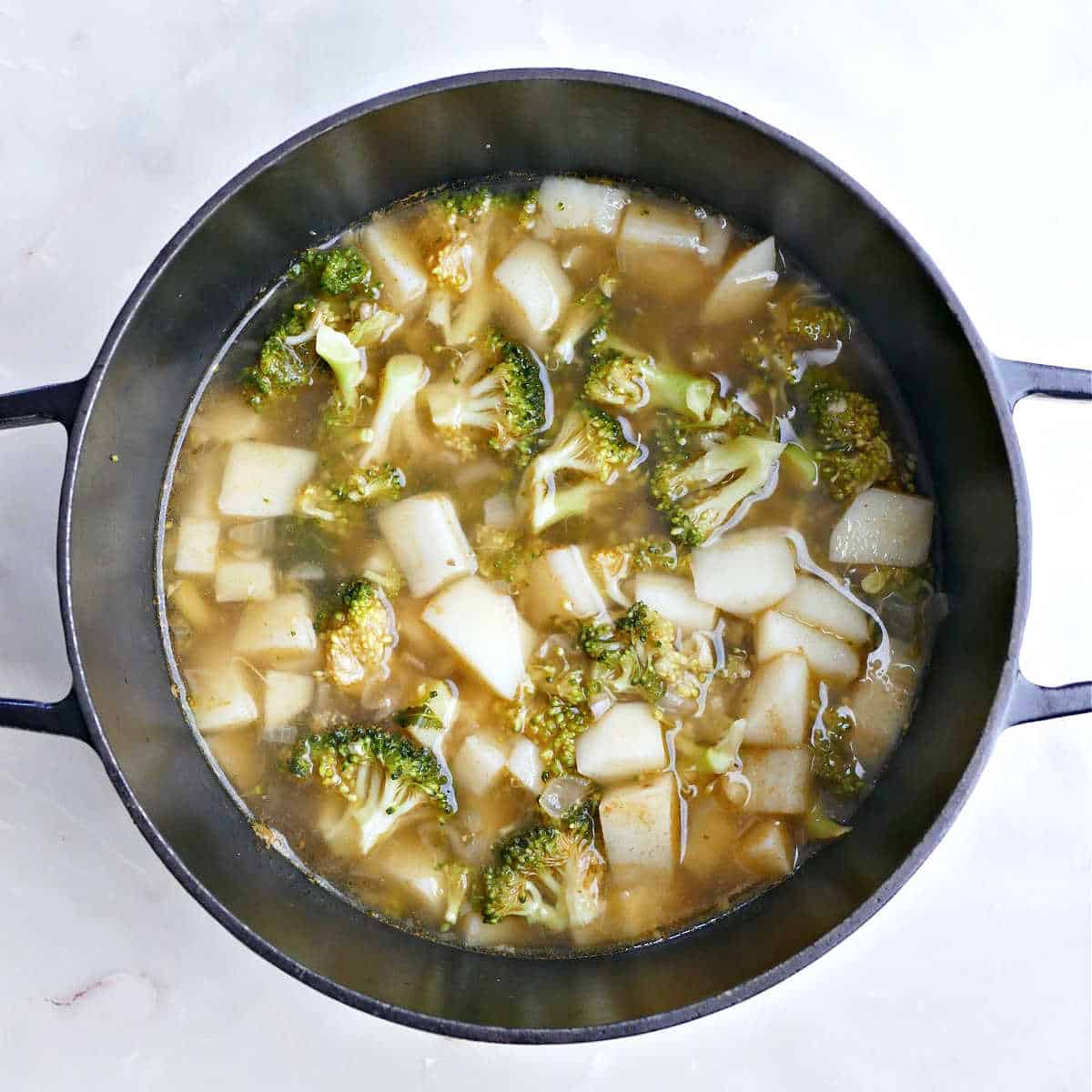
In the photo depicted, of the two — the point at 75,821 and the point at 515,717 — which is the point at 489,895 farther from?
the point at 75,821

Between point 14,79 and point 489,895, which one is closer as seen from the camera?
point 489,895

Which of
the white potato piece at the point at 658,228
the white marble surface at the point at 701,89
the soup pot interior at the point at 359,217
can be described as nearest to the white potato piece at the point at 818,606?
the soup pot interior at the point at 359,217

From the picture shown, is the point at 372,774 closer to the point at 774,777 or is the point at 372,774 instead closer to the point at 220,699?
the point at 220,699

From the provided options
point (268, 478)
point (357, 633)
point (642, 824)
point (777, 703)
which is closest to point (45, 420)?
point (268, 478)

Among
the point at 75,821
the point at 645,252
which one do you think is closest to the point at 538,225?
the point at 645,252

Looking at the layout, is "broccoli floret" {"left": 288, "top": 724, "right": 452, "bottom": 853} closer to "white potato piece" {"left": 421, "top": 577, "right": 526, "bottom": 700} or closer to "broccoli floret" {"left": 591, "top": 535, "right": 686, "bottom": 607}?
"white potato piece" {"left": 421, "top": 577, "right": 526, "bottom": 700}

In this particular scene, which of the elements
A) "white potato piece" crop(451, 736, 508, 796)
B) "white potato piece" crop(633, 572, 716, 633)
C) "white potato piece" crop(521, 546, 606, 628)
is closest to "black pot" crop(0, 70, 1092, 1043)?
"white potato piece" crop(451, 736, 508, 796)
